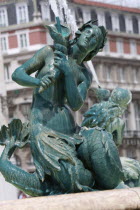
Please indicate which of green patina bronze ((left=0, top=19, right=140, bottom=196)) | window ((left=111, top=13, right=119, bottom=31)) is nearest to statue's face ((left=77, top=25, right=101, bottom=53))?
green patina bronze ((left=0, top=19, right=140, bottom=196))

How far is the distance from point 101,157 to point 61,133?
0.48 metres

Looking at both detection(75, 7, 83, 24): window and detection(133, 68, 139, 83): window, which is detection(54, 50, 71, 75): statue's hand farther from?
detection(133, 68, 139, 83): window

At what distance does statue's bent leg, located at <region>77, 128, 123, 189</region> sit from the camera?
26.5 feet

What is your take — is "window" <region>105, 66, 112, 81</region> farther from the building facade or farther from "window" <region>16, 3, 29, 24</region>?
"window" <region>16, 3, 29, 24</region>

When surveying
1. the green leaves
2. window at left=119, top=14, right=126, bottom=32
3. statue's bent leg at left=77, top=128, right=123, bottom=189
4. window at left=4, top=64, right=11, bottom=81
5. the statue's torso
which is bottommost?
window at left=4, top=64, right=11, bottom=81

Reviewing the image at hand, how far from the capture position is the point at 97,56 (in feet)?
207

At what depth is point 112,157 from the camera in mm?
8078

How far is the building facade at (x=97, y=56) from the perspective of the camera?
59.8 m

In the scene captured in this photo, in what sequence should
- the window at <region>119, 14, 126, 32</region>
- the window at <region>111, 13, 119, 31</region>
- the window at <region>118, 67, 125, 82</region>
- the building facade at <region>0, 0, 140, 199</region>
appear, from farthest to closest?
the window at <region>119, 14, 126, 32</region>
the window at <region>111, 13, 119, 31</region>
the window at <region>118, 67, 125, 82</region>
the building facade at <region>0, 0, 140, 199</region>

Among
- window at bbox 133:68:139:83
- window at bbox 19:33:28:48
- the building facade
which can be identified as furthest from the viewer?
window at bbox 133:68:139:83

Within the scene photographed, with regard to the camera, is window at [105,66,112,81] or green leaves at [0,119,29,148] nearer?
green leaves at [0,119,29,148]

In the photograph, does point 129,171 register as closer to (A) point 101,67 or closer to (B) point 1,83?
(B) point 1,83

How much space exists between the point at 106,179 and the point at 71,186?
0.35 metres

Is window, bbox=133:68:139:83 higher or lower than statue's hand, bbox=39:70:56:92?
lower
